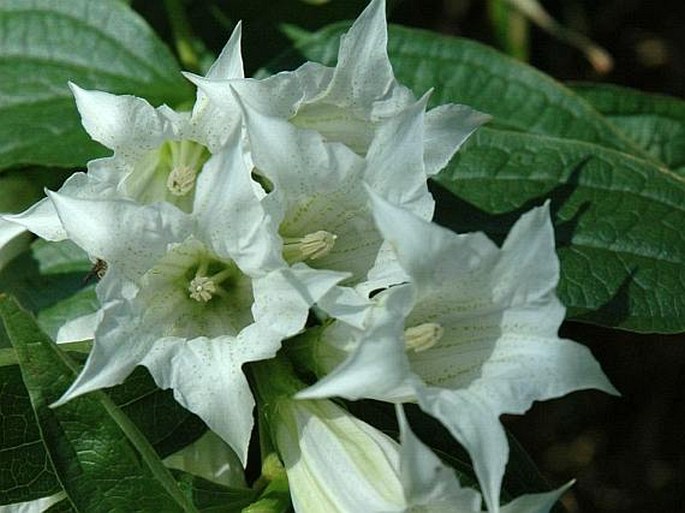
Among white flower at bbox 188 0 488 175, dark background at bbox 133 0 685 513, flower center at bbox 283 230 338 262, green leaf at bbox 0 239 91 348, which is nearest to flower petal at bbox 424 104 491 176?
white flower at bbox 188 0 488 175

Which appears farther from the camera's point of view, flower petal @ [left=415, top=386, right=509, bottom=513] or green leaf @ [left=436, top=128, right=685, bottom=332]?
green leaf @ [left=436, top=128, right=685, bottom=332]

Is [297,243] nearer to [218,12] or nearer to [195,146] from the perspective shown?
[195,146]

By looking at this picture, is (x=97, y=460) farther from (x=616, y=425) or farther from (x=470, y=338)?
(x=616, y=425)

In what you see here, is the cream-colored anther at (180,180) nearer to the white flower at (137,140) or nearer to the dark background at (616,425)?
the white flower at (137,140)

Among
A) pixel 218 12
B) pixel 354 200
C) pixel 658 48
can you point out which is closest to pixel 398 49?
pixel 218 12

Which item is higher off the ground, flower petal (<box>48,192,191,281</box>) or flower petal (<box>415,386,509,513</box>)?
flower petal (<box>48,192,191,281</box>)

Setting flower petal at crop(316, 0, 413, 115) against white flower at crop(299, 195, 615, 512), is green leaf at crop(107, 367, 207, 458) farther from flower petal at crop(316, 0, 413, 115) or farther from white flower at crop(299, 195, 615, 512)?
flower petal at crop(316, 0, 413, 115)
